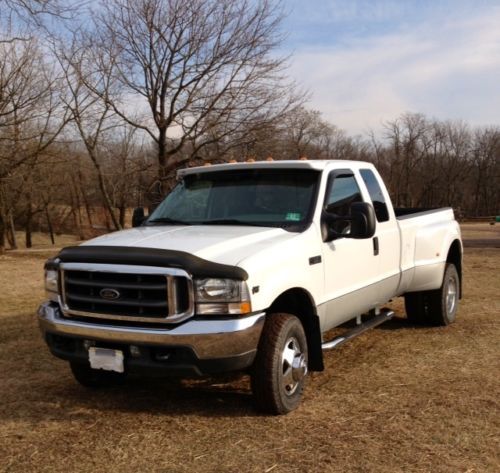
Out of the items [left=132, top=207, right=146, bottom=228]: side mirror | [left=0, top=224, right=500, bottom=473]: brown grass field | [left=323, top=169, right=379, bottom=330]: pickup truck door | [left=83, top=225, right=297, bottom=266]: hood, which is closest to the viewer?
[left=0, top=224, right=500, bottom=473]: brown grass field

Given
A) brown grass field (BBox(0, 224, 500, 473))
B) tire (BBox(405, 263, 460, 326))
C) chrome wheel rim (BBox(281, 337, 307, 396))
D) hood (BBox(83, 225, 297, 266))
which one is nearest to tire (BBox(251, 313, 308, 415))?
chrome wheel rim (BBox(281, 337, 307, 396))

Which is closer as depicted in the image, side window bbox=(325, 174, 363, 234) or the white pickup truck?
the white pickup truck

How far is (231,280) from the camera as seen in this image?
3.70 m

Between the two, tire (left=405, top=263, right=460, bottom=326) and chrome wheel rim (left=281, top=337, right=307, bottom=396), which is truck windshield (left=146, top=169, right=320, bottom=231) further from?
tire (left=405, top=263, right=460, bottom=326)

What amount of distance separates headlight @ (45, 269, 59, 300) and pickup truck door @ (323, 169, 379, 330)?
2087 millimetres

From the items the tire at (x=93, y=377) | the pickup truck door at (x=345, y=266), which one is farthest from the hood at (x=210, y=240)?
the tire at (x=93, y=377)

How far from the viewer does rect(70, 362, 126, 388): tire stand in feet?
15.7

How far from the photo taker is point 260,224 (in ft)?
15.4

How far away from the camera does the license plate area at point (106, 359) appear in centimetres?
388

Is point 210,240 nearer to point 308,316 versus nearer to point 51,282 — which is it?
point 308,316

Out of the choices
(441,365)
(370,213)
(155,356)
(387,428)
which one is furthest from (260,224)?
(441,365)

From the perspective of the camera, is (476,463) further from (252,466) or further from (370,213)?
(370,213)

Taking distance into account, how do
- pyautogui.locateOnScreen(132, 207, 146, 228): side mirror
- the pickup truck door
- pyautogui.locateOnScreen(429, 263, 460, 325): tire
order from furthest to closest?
pyautogui.locateOnScreen(429, 263, 460, 325): tire < pyautogui.locateOnScreen(132, 207, 146, 228): side mirror < the pickup truck door

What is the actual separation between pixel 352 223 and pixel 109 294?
1.96m
